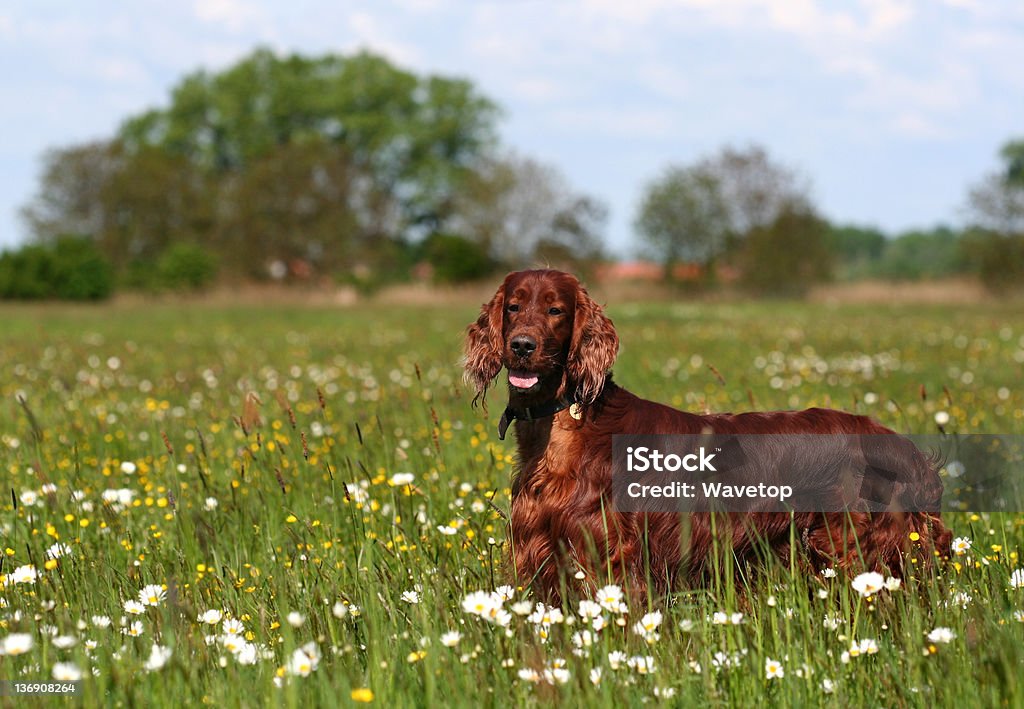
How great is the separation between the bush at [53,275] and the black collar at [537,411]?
2092 inches

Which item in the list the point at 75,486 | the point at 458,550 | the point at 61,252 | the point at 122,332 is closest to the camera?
the point at 458,550

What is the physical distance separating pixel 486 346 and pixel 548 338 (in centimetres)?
48

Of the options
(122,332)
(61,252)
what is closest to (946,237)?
(61,252)

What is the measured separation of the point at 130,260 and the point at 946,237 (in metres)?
120

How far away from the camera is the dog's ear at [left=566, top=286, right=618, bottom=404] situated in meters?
3.90

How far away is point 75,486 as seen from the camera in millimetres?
5336

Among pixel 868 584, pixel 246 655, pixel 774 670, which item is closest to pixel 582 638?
pixel 774 670

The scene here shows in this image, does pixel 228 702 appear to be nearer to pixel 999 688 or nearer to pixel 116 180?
pixel 999 688

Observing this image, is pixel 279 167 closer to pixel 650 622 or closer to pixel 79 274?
pixel 79 274

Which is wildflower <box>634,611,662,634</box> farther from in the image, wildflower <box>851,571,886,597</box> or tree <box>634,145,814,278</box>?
tree <box>634,145,814,278</box>

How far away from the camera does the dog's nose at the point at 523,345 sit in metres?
3.82

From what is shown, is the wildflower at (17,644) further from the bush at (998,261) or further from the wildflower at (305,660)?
the bush at (998,261)

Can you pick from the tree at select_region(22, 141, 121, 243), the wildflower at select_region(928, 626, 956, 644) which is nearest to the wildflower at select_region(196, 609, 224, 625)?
the wildflower at select_region(928, 626, 956, 644)

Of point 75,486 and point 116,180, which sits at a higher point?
point 116,180
